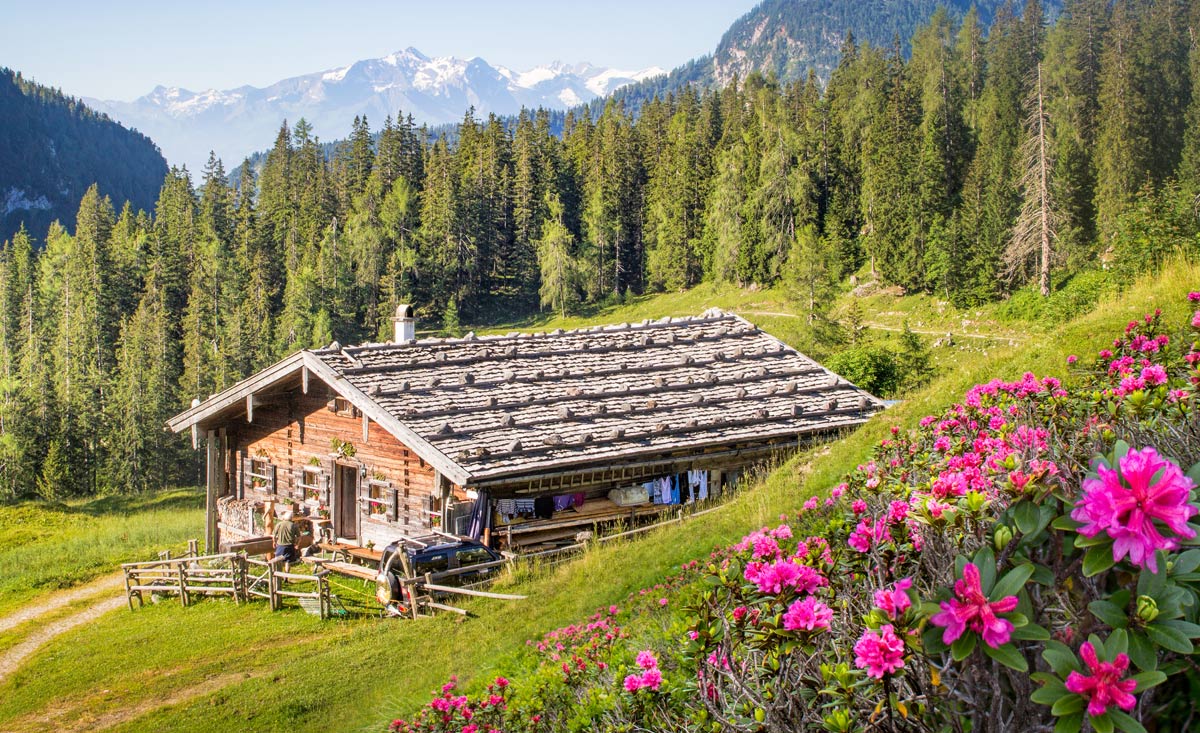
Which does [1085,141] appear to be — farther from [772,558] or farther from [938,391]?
[772,558]

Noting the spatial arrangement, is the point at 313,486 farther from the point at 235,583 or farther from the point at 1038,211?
the point at 1038,211

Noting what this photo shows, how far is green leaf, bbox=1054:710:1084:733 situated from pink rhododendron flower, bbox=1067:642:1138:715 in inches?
2.0

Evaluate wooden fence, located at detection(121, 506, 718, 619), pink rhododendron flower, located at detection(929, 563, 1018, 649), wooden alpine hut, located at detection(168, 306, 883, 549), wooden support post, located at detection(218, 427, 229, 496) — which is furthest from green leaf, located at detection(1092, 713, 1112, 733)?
wooden support post, located at detection(218, 427, 229, 496)

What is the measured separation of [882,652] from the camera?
3.47 m

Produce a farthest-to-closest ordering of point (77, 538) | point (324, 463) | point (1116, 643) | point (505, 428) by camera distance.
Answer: point (77, 538) < point (324, 463) < point (505, 428) < point (1116, 643)

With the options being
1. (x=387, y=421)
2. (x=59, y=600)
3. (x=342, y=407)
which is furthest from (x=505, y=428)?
(x=59, y=600)

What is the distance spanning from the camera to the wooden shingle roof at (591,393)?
722 inches

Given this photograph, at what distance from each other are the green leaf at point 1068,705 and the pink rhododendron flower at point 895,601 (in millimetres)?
608

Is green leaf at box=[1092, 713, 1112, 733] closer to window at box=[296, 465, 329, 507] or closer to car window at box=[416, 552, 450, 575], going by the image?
car window at box=[416, 552, 450, 575]

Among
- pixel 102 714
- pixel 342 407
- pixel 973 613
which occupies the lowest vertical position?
pixel 102 714

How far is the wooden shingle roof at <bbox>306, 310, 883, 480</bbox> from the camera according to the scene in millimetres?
18328

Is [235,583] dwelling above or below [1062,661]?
below

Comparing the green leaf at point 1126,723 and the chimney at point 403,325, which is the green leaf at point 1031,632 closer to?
the green leaf at point 1126,723

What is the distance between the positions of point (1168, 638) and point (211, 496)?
25.2m
